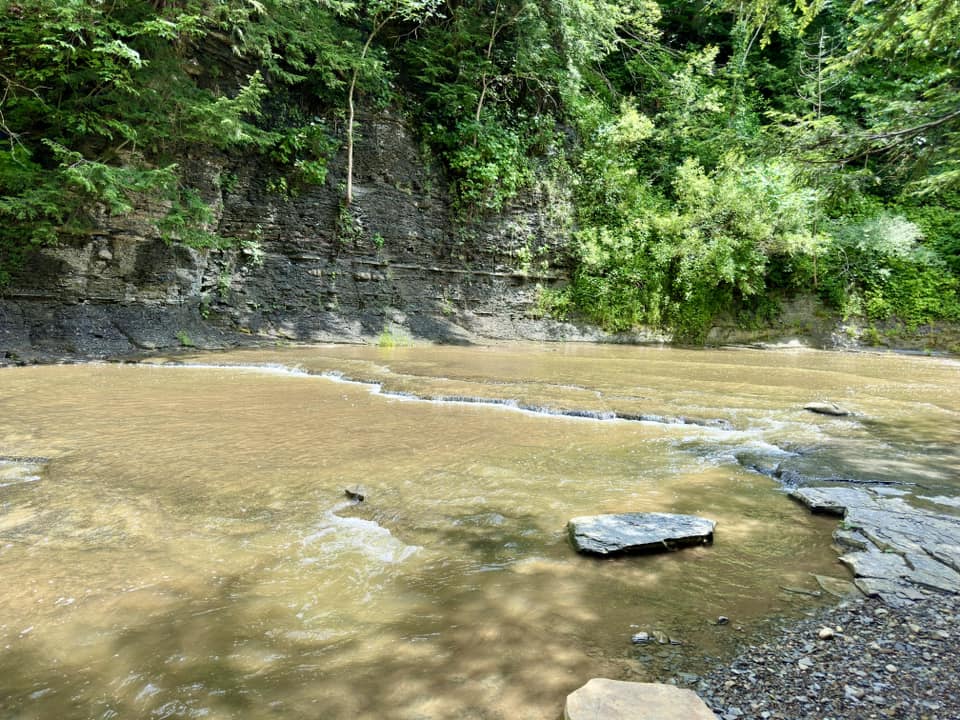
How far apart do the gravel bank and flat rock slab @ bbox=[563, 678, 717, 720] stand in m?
0.12

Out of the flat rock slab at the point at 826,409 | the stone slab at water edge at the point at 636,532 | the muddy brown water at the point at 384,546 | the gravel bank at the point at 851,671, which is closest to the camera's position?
the gravel bank at the point at 851,671

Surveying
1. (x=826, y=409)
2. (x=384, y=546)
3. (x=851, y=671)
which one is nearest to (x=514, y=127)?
(x=826, y=409)

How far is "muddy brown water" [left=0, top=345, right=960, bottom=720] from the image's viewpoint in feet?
5.51

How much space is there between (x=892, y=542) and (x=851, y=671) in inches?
46.9

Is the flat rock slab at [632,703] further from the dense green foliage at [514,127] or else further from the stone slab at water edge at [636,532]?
the dense green foliage at [514,127]

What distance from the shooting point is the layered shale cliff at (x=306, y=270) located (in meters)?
10.2

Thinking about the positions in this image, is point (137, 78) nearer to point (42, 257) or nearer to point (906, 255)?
point (42, 257)

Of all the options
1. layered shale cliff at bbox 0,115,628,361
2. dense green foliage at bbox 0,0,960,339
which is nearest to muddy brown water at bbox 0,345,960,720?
layered shale cliff at bbox 0,115,628,361

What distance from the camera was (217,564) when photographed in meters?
2.37

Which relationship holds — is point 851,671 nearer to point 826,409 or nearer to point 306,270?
point 826,409

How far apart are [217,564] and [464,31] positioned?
1646 centimetres

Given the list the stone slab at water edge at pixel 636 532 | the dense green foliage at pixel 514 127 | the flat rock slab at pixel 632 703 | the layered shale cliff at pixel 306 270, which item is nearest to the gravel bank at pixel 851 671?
the flat rock slab at pixel 632 703

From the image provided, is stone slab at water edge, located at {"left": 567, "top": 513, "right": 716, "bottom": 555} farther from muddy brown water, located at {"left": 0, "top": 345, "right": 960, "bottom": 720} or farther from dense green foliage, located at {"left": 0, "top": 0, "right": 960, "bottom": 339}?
dense green foliage, located at {"left": 0, "top": 0, "right": 960, "bottom": 339}

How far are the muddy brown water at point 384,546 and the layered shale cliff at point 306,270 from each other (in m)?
5.34
